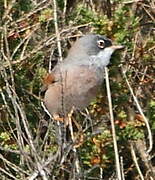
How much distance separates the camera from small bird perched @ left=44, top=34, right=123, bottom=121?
4.58 metres

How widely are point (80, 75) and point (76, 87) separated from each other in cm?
10

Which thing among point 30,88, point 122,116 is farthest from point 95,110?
point 30,88

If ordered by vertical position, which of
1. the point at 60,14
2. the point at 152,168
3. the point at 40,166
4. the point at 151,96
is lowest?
the point at 152,168

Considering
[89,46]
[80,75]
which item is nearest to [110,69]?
[89,46]

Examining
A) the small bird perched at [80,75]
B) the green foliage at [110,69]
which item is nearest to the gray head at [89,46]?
the small bird perched at [80,75]

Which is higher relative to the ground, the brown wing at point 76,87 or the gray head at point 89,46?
the gray head at point 89,46

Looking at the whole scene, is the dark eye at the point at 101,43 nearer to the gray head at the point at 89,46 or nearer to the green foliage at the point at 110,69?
the gray head at the point at 89,46

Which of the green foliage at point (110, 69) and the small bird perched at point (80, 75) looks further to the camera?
the green foliage at point (110, 69)

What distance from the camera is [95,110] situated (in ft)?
16.2

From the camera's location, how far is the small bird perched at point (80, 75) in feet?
15.0

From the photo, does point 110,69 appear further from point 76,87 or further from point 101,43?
point 76,87

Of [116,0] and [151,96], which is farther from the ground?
[116,0]

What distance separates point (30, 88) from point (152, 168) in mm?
1164

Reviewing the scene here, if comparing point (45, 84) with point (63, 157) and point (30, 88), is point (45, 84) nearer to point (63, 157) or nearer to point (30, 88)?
point (30, 88)
